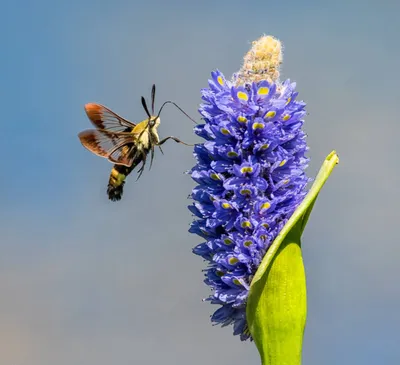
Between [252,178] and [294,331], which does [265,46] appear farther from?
[294,331]

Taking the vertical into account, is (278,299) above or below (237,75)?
below

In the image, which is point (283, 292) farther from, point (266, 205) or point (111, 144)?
point (111, 144)

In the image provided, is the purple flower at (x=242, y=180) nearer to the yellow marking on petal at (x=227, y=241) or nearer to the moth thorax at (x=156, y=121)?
the yellow marking on petal at (x=227, y=241)

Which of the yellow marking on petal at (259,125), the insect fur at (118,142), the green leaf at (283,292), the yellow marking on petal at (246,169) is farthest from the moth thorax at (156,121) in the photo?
the green leaf at (283,292)

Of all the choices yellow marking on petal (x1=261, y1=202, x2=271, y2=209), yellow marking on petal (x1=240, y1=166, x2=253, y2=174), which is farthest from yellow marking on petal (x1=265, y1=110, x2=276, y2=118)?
yellow marking on petal (x1=261, y1=202, x2=271, y2=209)

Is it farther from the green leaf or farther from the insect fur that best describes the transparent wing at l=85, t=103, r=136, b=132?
the green leaf

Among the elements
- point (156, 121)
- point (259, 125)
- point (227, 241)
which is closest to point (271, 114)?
point (259, 125)

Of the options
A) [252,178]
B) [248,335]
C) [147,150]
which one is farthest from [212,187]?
[147,150]
